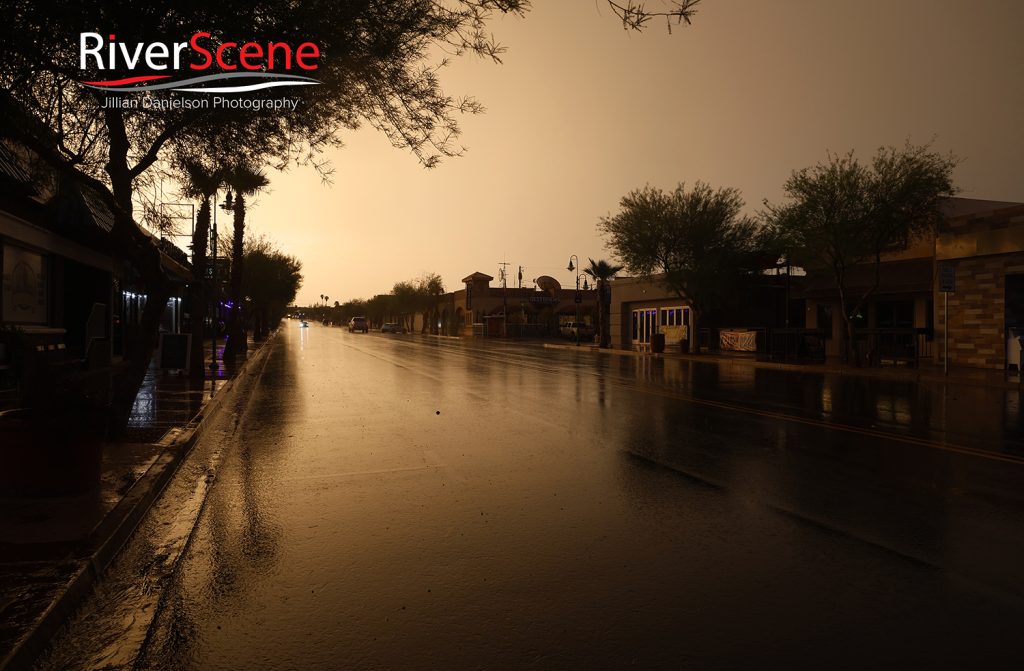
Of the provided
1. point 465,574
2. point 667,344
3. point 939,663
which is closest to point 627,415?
point 465,574

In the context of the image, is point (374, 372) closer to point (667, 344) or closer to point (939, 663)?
point (939, 663)

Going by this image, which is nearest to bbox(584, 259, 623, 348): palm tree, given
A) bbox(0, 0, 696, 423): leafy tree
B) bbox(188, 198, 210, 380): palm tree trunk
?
bbox(188, 198, 210, 380): palm tree trunk

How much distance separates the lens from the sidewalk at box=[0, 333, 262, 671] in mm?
3521

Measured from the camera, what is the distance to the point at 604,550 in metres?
4.89

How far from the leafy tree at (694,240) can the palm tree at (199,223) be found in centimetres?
2305

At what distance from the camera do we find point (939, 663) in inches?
129

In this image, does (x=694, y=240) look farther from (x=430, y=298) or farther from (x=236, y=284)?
(x=430, y=298)

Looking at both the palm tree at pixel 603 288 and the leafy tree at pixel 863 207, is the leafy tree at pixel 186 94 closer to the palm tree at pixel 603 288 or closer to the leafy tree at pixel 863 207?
the leafy tree at pixel 863 207

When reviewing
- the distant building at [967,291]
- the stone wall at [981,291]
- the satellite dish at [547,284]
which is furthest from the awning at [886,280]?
the satellite dish at [547,284]

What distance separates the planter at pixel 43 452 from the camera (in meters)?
5.85

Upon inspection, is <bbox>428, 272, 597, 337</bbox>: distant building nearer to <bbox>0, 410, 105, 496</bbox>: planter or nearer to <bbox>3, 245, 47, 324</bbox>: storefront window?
<bbox>3, 245, 47, 324</bbox>: storefront window

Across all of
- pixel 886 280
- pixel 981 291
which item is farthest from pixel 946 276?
Result: pixel 886 280

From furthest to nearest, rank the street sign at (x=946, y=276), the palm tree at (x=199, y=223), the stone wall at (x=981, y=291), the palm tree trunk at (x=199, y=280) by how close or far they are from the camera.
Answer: the stone wall at (x=981, y=291) → the street sign at (x=946, y=276) → the palm tree trunk at (x=199, y=280) → the palm tree at (x=199, y=223)

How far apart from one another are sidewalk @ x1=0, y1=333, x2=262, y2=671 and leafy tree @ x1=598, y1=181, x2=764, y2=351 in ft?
94.6
